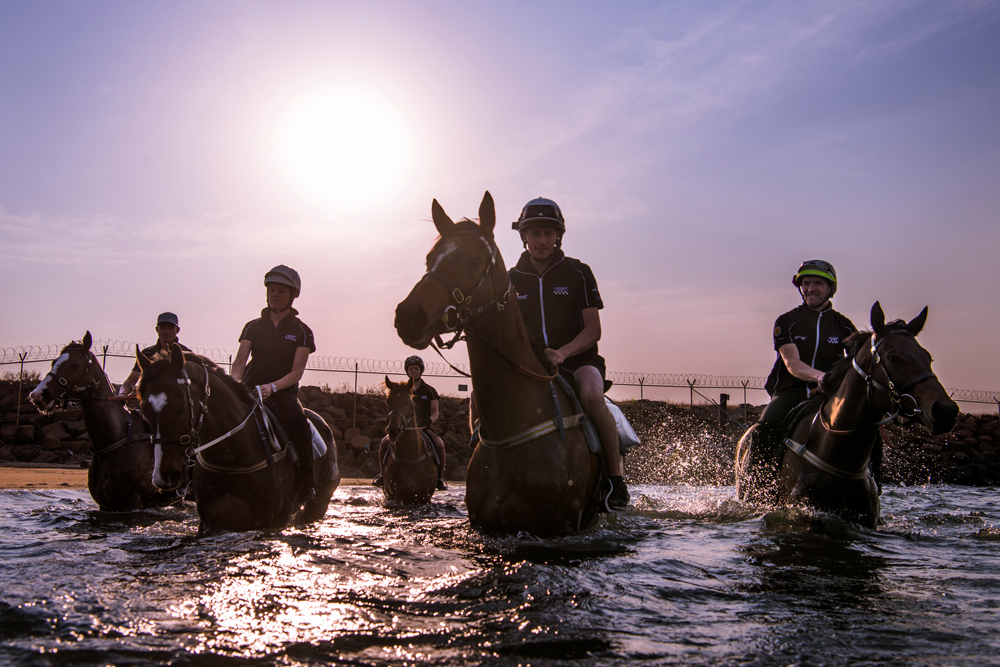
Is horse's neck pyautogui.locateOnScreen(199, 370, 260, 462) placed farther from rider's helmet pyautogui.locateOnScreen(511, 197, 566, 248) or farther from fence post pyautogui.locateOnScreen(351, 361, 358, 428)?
fence post pyautogui.locateOnScreen(351, 361, 358, 428)

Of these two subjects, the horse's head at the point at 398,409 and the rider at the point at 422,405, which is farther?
the rider at the point at 422,405

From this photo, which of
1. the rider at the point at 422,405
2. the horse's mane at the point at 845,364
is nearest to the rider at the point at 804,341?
the horse's mane at the point at 845,364

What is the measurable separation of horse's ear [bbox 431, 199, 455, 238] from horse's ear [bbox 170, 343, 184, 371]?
2763 millimetres

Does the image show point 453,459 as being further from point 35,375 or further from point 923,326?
point 923,326

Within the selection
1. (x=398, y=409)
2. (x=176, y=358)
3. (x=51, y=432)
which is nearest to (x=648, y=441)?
(x=398, y=409)

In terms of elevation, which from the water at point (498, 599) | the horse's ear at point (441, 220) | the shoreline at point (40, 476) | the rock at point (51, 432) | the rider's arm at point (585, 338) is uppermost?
the horse's ear at point (441, 220)

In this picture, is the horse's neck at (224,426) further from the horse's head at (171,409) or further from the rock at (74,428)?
the rock at (74,428)

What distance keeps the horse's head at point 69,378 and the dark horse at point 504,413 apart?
6.13m

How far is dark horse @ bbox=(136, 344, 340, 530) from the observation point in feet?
18.6

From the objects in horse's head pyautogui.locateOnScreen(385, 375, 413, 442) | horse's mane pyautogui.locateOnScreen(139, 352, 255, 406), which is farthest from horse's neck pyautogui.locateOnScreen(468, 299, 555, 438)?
horse's head pyautogui.locateOnScreen(385, 375, 413, 442)

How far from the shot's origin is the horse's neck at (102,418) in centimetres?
855

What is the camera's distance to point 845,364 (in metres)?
6.52

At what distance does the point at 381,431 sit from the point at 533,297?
67.1ft

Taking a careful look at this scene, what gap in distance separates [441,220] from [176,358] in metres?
2.84
